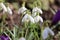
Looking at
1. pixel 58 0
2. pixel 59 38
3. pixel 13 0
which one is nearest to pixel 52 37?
pixel 59 38

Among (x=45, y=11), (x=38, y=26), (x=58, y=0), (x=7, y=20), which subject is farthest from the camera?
(x=58, y=0)

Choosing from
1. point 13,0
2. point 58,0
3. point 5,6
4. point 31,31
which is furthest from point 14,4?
point 31,31

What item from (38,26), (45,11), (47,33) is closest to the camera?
(47,33)

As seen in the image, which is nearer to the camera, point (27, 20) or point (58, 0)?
point (27, 20)

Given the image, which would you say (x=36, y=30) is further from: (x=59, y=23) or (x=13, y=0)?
(x=13, y=0)

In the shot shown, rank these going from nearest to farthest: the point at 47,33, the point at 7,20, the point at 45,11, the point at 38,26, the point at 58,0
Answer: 1. the point at 47,33
2. the point at 38,26
3. the point at 7,20
4. the point at 45,11
5. the point at 58,0

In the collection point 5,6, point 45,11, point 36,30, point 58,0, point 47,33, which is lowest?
point 47,33

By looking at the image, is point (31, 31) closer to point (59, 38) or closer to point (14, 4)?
point (59, 38)

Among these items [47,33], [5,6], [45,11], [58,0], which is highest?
[58,0]

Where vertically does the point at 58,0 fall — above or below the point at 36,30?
above
